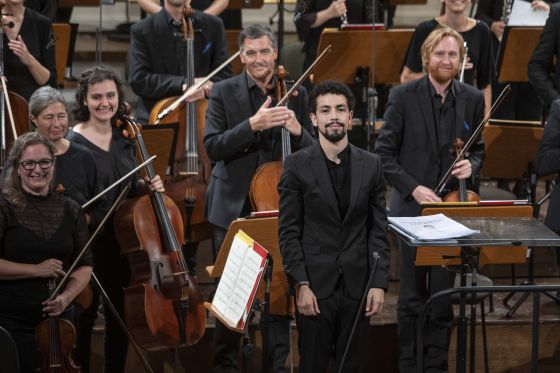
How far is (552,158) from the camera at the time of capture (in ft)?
14.8

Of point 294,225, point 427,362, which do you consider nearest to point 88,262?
point 294,225

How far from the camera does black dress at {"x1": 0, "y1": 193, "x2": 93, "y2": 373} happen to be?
3855 millimetres

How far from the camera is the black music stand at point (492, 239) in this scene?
11.1ft

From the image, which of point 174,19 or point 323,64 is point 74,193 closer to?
point 174,19

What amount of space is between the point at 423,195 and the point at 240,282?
4.27 feet

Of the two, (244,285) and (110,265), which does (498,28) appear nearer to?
(110,265)

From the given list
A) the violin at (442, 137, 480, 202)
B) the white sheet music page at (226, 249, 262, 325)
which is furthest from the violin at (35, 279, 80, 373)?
the violin at (442, 137, 480, 202)

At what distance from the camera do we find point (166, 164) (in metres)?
4.70

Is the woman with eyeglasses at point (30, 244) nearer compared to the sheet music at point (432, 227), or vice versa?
the sheet music at point (432, 227)

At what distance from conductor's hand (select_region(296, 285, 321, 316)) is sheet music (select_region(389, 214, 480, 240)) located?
0.39m

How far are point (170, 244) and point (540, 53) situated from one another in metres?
2.27

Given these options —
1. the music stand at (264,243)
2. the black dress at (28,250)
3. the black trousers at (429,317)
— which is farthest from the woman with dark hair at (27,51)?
the black trousers at (429,317)

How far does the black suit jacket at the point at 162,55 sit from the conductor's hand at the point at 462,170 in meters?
1.53

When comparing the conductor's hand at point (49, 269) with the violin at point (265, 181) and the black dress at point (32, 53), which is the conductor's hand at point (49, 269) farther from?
the black dress at point (32, 53)
